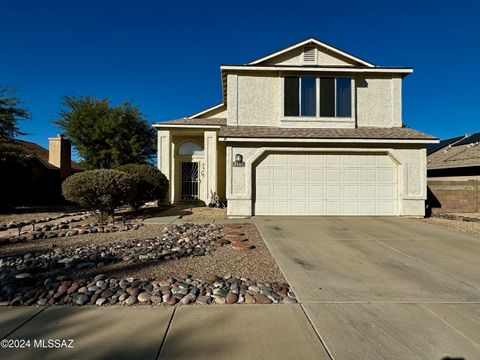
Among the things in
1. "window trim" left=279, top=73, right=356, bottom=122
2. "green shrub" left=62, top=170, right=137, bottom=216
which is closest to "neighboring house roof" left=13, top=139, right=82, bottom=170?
"green shrub" left=62, top=170, right=137, bottom=216

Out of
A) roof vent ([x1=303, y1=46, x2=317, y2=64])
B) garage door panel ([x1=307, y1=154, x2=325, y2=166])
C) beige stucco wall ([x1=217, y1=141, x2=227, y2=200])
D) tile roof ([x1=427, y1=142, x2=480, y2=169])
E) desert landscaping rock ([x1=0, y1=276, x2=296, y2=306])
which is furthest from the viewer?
beige stucco wall ([x1=217, y1=141, x2=227, y2=200])

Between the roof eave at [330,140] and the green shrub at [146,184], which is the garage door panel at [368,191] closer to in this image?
the roof eave at [330,140]

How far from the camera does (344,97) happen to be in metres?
11.8

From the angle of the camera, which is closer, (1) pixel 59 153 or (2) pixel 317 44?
(2) pixel 317 44

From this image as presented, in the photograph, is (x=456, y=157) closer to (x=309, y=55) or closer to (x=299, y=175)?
(x=309, y=55)

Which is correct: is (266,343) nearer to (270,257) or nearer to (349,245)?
(270,257)

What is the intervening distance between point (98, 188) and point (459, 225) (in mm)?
11315

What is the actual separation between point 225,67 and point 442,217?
10105 millimetres

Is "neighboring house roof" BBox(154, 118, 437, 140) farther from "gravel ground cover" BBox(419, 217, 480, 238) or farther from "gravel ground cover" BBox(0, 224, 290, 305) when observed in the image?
"gravel ground cover" BBox(0, 224, 290, 305)

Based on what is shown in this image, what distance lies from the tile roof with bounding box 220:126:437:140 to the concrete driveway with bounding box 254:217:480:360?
3994mm

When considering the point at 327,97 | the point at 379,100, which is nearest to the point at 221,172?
the point at 327,97

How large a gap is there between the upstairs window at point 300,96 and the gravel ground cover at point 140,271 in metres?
6.49

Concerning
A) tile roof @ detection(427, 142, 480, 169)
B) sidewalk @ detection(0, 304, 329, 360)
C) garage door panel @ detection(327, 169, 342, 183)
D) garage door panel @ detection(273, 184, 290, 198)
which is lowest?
sidewalk @ detection(0, 304, 329, 360)

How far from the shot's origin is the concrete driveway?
2.85 meters
